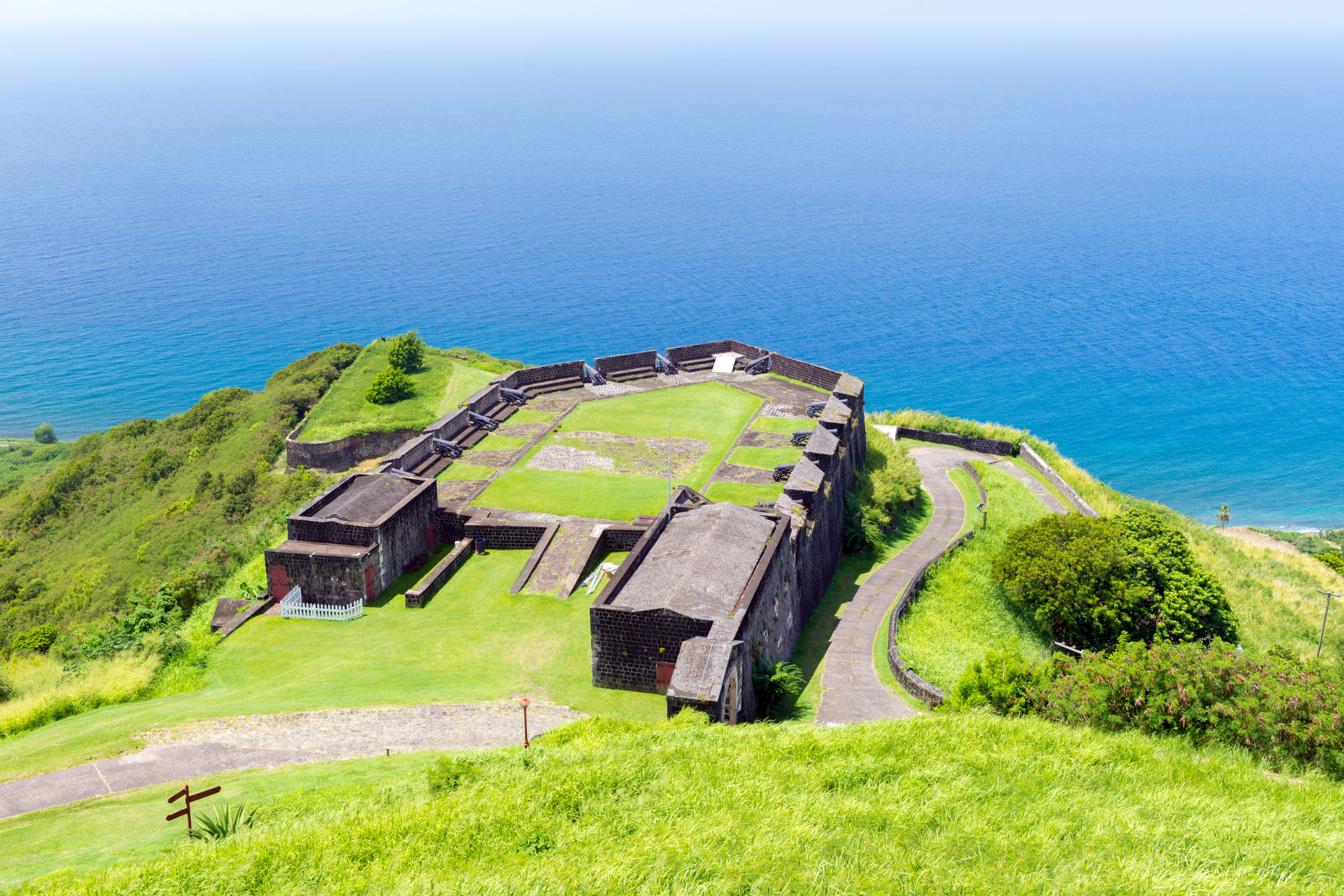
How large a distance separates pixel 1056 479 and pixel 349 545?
117ft

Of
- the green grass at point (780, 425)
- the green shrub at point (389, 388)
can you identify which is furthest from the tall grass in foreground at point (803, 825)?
the green shrub at point (389, 388)

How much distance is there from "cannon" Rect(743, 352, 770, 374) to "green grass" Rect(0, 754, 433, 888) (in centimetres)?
3394

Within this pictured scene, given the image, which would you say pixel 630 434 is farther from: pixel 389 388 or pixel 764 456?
pixel 389 388

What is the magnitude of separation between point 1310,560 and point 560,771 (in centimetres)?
4908

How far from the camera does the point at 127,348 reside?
9888cm

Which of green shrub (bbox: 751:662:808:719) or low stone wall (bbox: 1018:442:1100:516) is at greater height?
green shrub (bbox: 751:662:808:719)

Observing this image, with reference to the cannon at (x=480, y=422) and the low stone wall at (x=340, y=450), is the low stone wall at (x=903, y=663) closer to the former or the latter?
the cannon at (x=480, y=422)

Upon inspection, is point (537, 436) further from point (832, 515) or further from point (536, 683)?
Result: point (536, 683)

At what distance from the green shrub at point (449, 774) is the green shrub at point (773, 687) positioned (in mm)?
9124

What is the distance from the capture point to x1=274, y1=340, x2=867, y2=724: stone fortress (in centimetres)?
2527

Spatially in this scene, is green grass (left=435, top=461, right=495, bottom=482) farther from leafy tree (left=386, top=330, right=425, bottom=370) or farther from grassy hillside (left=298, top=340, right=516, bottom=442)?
leafy tree (left=386, top=330, right=425, bottom=370)

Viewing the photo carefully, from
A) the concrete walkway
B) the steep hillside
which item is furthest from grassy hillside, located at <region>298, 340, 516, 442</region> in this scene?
the concrete walkway

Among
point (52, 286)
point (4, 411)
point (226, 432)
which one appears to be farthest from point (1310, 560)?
point (52, 286)

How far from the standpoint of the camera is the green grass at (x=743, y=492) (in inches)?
1447
